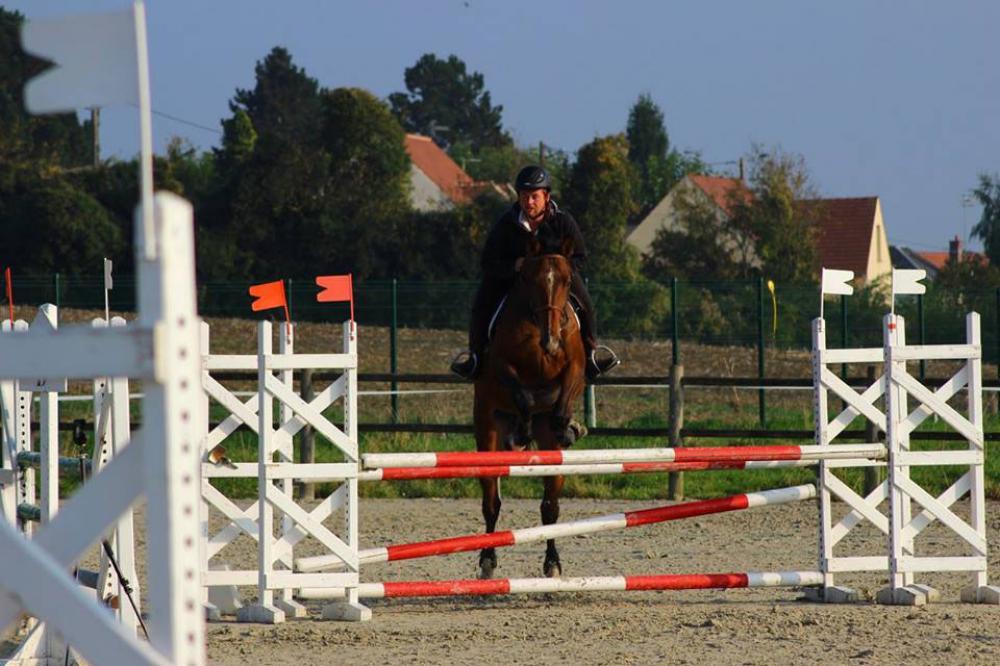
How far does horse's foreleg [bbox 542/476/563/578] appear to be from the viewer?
8.27 m

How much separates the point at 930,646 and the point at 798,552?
3.51 metres

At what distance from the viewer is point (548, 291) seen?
8086mm

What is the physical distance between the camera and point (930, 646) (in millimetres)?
6250

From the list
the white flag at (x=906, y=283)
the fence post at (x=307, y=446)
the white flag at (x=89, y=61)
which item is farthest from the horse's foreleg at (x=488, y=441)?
the white flag at (x=89, y=61)

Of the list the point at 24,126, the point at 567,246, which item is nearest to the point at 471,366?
the point at 567,246

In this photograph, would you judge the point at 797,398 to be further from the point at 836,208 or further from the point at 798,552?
the point at 836,208

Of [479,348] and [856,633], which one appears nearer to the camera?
[856,633]

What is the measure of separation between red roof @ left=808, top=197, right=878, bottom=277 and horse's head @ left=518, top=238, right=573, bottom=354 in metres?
45.2

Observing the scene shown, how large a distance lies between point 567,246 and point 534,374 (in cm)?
76

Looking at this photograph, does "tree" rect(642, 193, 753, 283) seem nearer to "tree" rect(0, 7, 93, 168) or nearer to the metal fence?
"tree" rect(0, 7, 93, 168)

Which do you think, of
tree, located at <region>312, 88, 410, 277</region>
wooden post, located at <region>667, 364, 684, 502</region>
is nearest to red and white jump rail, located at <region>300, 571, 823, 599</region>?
wooden post, located at <region>667, 364, 684, 502</region>

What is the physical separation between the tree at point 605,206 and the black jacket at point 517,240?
28.7m

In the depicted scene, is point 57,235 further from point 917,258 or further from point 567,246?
point 917,258

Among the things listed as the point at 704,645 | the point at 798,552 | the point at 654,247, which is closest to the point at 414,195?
the point at 654,247
